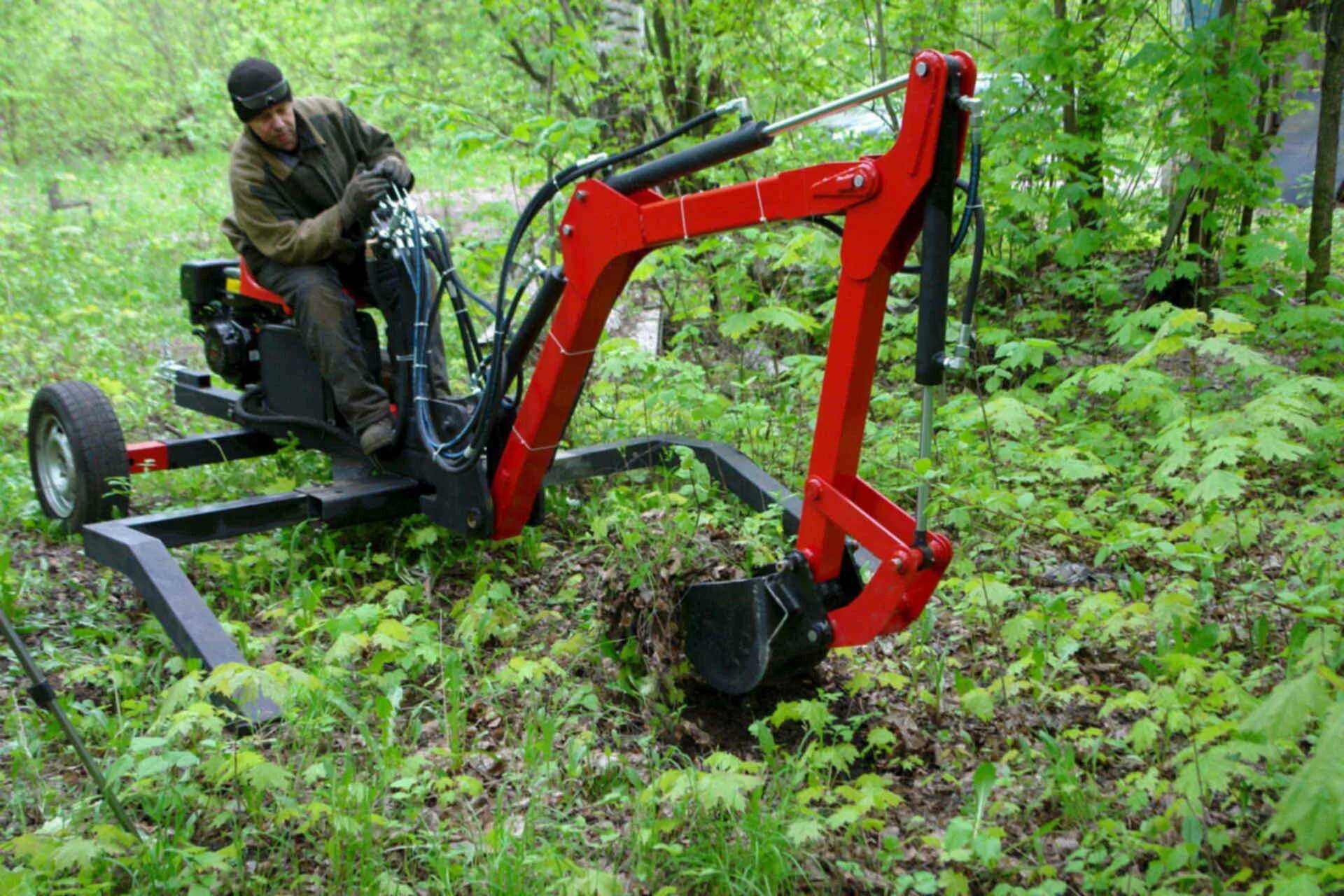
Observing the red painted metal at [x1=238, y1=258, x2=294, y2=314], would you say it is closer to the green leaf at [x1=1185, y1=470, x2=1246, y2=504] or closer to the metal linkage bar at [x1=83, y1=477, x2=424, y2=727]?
the metal linkage bar at [x1=83, y1=477, x2=424, y2=727]

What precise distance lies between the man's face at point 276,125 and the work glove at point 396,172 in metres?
0.38

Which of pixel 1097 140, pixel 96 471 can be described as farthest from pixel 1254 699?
pixel 1097 140

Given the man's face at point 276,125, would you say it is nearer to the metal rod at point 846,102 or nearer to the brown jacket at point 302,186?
the brown jacket at point 302,186

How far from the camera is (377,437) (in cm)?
469

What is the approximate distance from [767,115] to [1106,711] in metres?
5.92

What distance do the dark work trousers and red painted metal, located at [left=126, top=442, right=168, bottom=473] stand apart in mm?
990

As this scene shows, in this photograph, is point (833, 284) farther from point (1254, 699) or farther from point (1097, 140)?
point (1254, 699)

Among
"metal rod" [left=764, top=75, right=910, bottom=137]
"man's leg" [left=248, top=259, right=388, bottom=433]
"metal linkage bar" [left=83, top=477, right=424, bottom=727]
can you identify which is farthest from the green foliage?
"metal rod" [left=764, top=75, right=910, bottom=137]

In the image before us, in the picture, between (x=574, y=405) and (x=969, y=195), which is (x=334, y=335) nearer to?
(x=574, y=405)

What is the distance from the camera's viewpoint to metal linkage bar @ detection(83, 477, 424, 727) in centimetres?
369

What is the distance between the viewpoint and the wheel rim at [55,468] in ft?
16.8

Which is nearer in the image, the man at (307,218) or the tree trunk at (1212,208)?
the man at (307,218)

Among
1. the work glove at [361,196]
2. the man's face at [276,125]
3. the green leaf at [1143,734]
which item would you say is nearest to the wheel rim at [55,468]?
the man's face at [276,125]

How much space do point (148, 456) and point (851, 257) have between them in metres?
3.64
